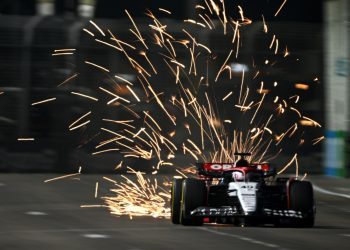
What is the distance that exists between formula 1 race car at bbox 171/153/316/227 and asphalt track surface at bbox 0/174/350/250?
158 mm

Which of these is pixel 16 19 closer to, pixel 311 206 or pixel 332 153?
pixel 332 153

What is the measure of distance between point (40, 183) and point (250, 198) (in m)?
11.0

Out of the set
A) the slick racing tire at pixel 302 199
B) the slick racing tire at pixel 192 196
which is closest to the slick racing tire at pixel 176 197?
the slick racing tire at pixel 192 196

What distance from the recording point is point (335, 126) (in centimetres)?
2892

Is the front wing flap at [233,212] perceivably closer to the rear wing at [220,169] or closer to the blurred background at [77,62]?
the rear wing at [220,169]

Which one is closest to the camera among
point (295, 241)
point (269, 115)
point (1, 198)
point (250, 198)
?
Result: point (295, 241)

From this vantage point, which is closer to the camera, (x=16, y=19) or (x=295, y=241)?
(x=295, y=241)

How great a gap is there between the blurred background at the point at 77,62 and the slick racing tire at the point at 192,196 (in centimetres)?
1378

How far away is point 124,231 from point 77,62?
49.4ft

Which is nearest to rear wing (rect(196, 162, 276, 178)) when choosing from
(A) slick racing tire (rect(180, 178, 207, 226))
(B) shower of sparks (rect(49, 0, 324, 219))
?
(A) slick racing tire (rect(180, 178, 207, 226))

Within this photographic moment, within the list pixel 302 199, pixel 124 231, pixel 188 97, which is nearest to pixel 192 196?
pixel 124 231

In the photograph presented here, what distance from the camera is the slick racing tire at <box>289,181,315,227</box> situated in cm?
1498

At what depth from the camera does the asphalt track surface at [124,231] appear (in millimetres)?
13203

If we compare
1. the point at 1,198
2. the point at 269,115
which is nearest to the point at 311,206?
the point at 1,198
